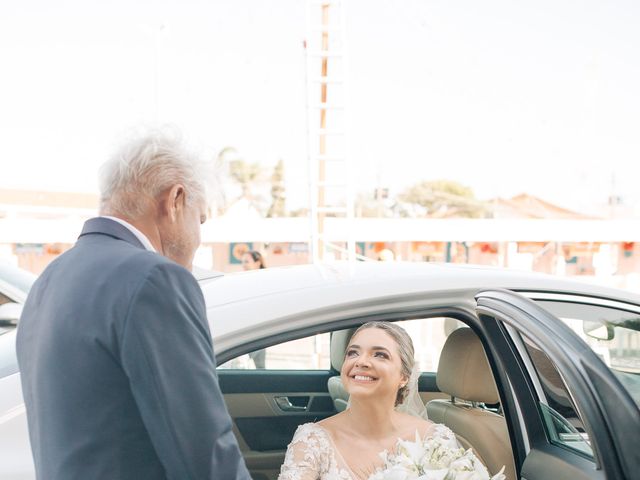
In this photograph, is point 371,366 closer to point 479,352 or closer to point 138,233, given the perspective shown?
point 479,352

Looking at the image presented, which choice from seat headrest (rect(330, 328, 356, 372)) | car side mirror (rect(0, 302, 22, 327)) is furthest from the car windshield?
seat headrest (rect(330, 328, 356, 372))

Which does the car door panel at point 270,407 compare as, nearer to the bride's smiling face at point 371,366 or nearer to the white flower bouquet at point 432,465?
the bride's smiling face at point 371,366

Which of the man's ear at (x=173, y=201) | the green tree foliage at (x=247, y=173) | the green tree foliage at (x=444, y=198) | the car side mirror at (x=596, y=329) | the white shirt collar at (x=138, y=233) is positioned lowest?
the green tree foliage at (x=444, y=198)

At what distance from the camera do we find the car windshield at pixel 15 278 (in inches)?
204

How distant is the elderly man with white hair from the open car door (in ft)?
2.43

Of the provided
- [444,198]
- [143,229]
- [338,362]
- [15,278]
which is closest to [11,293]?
[15,278]

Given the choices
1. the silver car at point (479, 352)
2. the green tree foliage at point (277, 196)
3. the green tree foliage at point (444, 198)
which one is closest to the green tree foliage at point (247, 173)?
the green tree foliage at point (277, 196)

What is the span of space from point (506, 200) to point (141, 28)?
149 ft

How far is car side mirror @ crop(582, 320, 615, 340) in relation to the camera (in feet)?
8.16

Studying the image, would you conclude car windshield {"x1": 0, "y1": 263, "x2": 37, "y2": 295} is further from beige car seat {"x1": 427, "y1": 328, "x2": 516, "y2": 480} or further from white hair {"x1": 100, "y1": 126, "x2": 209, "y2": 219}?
white hair {"x1": 100, "y1": 126, "x2": 209, "y2": 219}

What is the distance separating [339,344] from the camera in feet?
9.60

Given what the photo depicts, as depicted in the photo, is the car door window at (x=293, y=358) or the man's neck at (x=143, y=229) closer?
the man's neck at (x=143, y=229)

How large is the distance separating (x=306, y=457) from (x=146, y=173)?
1.27m

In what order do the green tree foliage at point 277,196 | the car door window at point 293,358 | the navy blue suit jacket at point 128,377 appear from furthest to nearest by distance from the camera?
the green tree foliage at point 277,196
the car door window at point 293,358
the navy blue suit jacket at point 128,377
